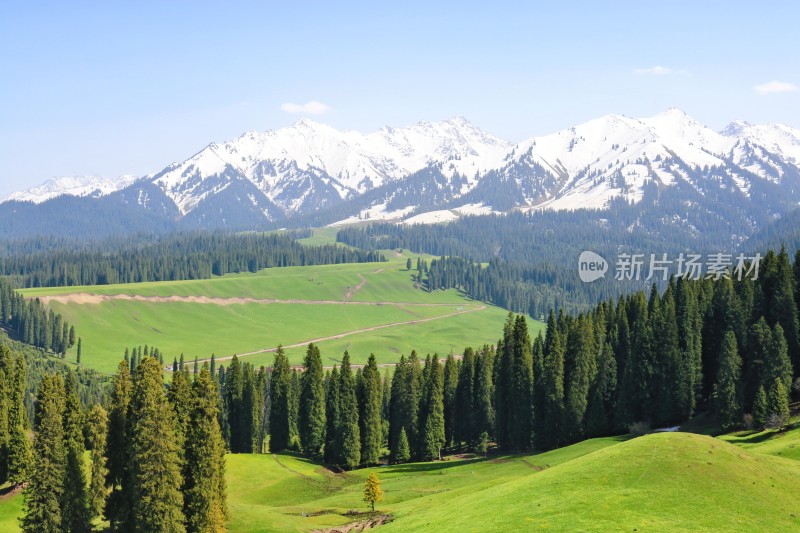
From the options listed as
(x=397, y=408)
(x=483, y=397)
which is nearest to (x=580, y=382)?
(x=483, y=397)

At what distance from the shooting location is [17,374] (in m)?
116

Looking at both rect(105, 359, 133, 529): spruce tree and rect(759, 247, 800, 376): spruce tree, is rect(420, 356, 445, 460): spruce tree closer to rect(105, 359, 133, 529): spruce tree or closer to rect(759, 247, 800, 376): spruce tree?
rect(759, 247, 800, 376): spruce tree

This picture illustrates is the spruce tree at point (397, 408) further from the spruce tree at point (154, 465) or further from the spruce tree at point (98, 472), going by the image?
the spruce tree at point (154, 465)

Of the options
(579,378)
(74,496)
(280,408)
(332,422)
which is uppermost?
(579,378)

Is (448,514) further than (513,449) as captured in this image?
No

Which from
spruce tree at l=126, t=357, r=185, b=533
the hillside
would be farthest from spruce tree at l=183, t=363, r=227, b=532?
the hillside

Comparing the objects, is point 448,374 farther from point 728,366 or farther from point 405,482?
point 728,366

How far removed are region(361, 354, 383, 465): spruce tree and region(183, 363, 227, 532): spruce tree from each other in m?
54.7

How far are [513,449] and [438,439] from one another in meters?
12.5

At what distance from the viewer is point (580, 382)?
122m

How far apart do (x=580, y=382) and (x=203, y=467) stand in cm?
6632

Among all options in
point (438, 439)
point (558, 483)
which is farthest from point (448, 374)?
point (558, 483)

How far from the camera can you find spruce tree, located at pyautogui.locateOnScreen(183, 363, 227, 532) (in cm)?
7212

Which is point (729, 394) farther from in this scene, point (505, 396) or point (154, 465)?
point (154, 465)
